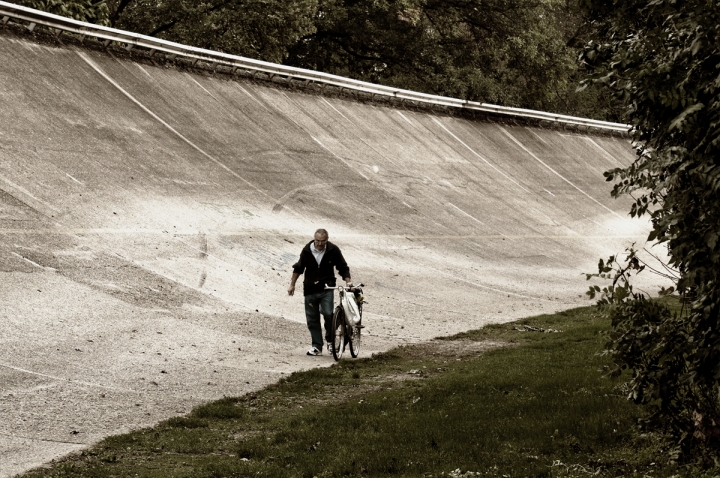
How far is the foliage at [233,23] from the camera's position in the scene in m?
35.4

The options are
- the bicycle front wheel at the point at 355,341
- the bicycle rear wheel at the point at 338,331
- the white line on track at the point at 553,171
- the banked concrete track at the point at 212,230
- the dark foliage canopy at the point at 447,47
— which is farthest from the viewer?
the dark foliage canopy at the point at 447,47

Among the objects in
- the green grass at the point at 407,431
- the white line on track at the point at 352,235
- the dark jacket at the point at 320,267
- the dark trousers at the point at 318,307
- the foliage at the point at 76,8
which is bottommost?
the green grass at the point at 407,431

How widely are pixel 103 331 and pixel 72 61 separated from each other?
13593 millimetres

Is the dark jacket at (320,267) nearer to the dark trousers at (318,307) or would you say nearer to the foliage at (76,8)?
the dark trousers at (318,307)

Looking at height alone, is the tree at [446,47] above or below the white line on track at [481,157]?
above

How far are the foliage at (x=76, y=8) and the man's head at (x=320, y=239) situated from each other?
730 inches

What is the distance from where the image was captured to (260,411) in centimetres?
1094

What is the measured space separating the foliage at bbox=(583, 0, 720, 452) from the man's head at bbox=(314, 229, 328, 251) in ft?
20.6

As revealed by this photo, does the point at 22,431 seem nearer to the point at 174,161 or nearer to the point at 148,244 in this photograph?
the point at 148,244

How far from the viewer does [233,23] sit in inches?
1403

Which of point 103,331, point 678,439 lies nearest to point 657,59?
point 678,439

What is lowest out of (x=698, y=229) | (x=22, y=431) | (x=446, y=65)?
(x=22, y=431)

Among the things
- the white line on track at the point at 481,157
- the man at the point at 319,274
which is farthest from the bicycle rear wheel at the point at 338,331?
the white line on track at the point at 481,157

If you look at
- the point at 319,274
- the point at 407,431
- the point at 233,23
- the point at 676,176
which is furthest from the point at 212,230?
the point at 233,23
